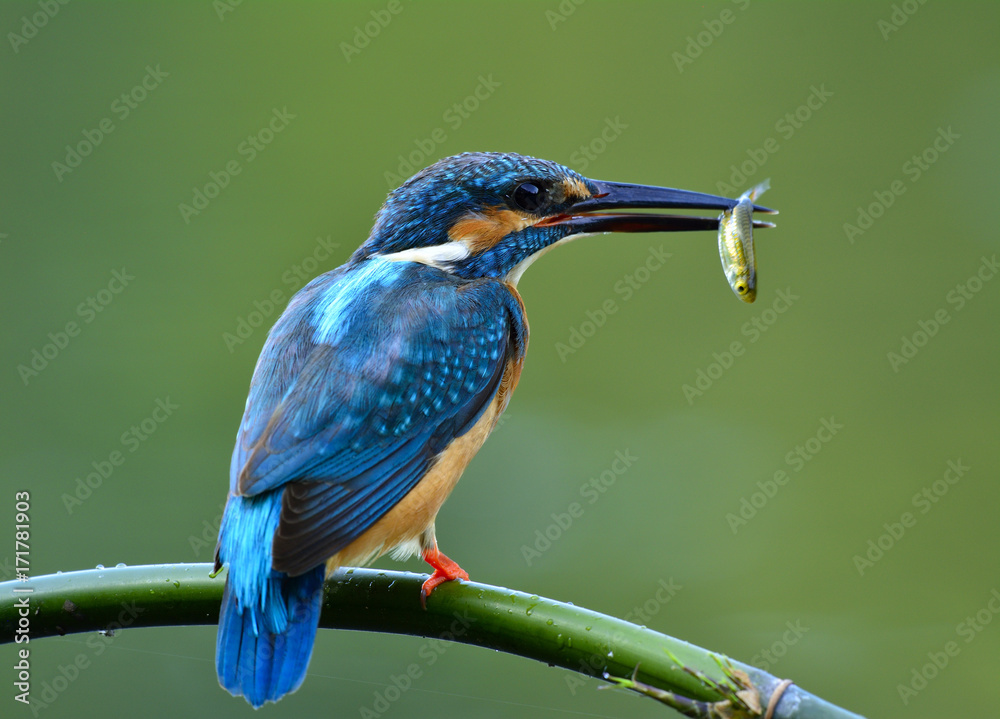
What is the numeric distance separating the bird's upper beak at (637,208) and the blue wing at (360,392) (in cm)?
31

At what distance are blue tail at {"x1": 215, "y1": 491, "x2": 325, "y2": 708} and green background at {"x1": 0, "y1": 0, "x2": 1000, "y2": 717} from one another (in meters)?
1.70

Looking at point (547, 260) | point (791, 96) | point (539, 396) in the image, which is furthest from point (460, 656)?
point (791, 96)

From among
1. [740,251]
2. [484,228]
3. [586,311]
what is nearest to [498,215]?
[484,228]

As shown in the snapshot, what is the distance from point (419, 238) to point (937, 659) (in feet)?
8.81

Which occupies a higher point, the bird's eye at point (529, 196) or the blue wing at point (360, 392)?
the bird's eye at point (529, 196)

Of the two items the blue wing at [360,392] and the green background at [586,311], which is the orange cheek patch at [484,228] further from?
the green background at [586,311]

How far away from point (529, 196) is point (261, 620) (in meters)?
1.26

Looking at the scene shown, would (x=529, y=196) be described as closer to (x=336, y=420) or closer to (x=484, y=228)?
(x=484, y=228)

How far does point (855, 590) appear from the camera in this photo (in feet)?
14.0

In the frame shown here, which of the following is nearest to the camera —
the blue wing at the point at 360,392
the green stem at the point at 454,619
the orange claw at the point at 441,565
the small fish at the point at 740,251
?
the green stem at the point at 454,619

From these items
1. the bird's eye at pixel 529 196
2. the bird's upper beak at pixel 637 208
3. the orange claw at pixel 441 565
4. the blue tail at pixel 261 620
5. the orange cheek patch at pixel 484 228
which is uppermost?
the bird's upper beak at pixel 637 208

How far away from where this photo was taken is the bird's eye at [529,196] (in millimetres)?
2502

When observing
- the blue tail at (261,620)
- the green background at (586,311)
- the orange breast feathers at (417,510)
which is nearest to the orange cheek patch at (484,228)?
the orange breast feathers at (417,510)

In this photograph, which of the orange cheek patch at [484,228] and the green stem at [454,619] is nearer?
the green stem at [454,619]
